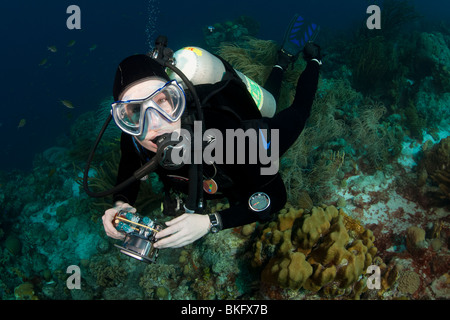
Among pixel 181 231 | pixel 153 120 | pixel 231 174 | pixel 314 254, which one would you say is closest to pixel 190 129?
pixel 153 120

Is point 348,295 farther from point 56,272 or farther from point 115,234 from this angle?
point 56,272

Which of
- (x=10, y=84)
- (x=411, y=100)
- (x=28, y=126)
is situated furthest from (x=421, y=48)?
(x=10, y=84)

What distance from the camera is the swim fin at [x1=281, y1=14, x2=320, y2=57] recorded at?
205 inches

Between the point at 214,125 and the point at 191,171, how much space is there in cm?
A: 49

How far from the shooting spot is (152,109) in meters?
1.86

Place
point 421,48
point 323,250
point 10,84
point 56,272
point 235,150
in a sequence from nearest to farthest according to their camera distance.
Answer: point 235,150 < point 323,250 < point 56,272 < point 421,48 < point 10,84

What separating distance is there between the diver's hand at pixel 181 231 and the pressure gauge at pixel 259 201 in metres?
0.51

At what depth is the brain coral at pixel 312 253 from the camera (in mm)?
2547

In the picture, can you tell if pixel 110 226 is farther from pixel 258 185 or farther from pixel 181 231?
pixel 258 185

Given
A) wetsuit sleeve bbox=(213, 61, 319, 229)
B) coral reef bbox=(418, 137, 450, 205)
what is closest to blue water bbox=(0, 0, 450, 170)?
coral reef bbox=(418, 137, 450, 205)

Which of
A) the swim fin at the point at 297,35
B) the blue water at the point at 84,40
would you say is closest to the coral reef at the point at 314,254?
the swim fin at the point at 297,35

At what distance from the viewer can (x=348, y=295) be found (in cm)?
289

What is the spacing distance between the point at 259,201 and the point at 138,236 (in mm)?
1076

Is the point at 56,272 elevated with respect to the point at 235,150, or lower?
lower
